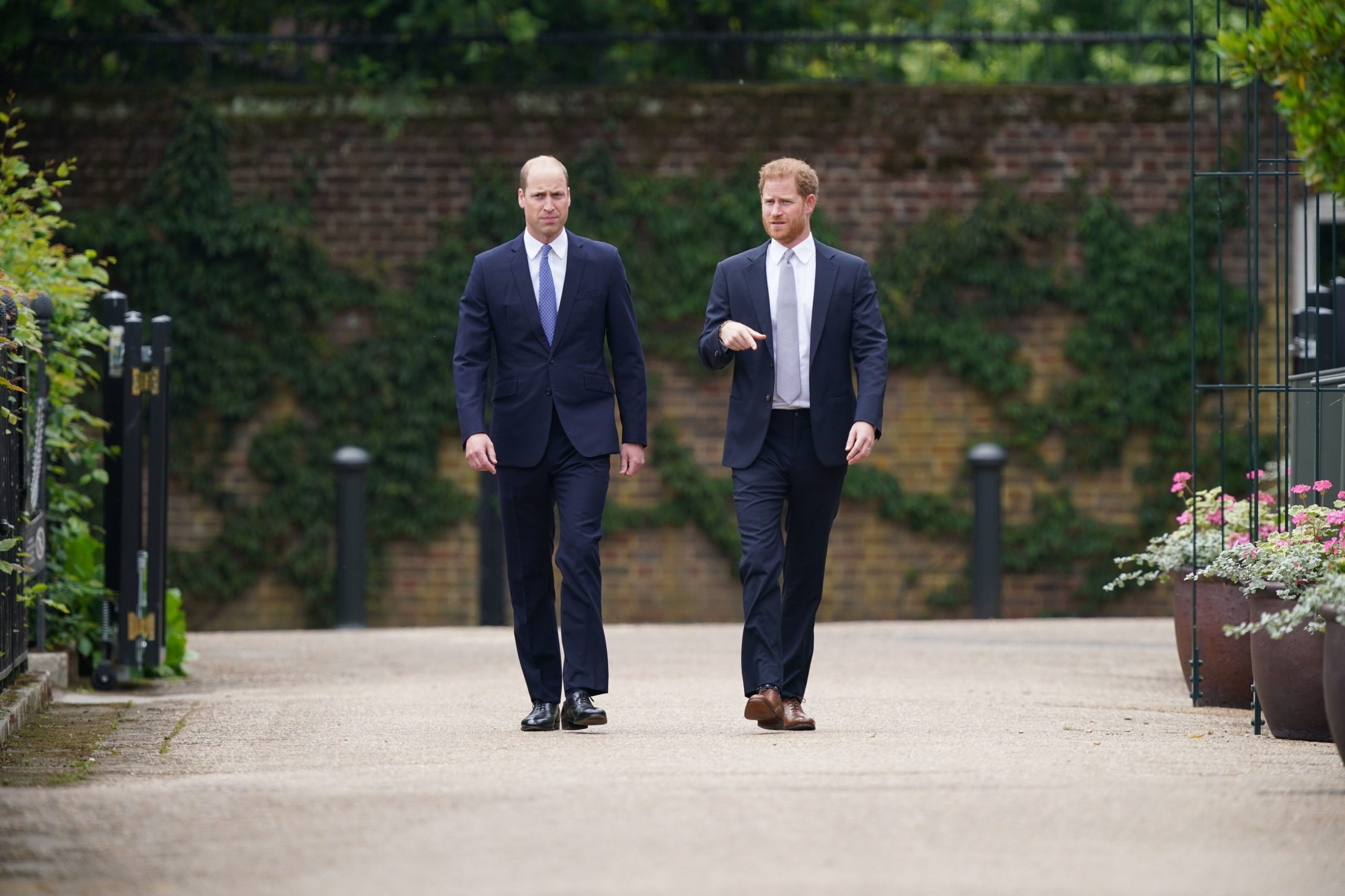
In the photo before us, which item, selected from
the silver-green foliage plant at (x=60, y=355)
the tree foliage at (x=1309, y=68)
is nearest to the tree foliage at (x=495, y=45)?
the silver-green foliage plant at (x=60, y=355)

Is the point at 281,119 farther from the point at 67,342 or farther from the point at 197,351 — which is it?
the point at 67,342

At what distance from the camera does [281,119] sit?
37.1 feet

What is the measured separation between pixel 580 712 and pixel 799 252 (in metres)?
1.61

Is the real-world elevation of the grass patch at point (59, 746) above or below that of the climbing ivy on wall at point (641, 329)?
below

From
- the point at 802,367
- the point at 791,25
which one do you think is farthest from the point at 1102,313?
the point at 802,367

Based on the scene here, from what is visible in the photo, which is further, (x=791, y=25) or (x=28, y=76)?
(x=791, y=25)

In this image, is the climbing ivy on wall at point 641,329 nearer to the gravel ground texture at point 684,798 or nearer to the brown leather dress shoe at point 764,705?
the gravel ground texture at point 684,798

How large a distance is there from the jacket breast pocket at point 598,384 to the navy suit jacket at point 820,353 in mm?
317

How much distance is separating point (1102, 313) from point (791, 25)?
289cm

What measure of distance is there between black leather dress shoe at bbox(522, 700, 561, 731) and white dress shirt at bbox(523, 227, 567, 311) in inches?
49.6

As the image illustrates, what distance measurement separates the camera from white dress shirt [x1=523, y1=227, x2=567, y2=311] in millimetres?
5699

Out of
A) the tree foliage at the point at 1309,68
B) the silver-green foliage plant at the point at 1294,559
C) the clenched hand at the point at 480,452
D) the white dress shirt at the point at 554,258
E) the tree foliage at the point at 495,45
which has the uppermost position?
the tree foliage at the point at 495,45

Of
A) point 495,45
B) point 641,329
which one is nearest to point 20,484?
point 641,329

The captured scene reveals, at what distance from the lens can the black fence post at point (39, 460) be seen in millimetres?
6641
